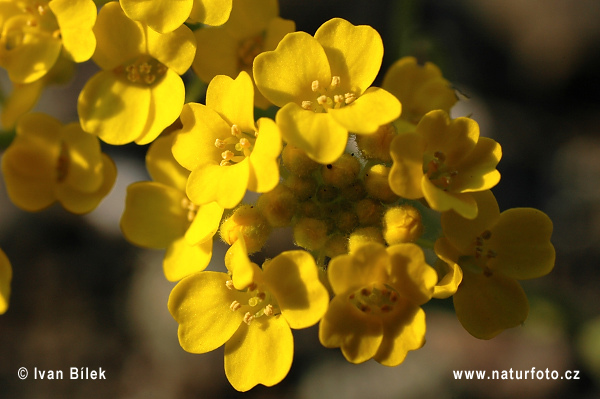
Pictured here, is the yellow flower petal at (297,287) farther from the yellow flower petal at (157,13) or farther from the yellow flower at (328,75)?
the yellow flower petal at (157,13)

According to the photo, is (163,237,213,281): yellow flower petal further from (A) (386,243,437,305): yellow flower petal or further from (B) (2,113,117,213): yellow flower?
(A) (386,243,437,305): yellow flower petal

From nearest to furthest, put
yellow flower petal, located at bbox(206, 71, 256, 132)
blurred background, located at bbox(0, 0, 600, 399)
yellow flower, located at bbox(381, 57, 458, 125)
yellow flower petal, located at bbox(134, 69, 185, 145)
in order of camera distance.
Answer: yellow flower petal, located at bbox(206, 71, 256, 132)
yellow flower petal, located at bbox(134, 69, 185, 145)
yellow flower, located at bbox(381, 57, 458, 125)
blurred background, located at bbox(0, 0, 600, 399)

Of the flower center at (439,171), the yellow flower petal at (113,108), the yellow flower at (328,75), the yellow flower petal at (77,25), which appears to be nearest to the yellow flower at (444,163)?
the flower center at (439,171)

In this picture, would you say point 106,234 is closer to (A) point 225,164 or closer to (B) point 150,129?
(B) point 150,129

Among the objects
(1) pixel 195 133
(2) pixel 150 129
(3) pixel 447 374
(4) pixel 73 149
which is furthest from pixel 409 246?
(3) pixel 447 374

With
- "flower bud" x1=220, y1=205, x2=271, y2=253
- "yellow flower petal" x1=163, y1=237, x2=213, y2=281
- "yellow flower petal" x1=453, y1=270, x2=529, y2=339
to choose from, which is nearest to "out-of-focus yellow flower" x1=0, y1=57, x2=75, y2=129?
"yellow flower petal" x1=163, y1=237, x2=213, y2=281

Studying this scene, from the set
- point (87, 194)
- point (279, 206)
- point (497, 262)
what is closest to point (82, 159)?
point (87, 194)
